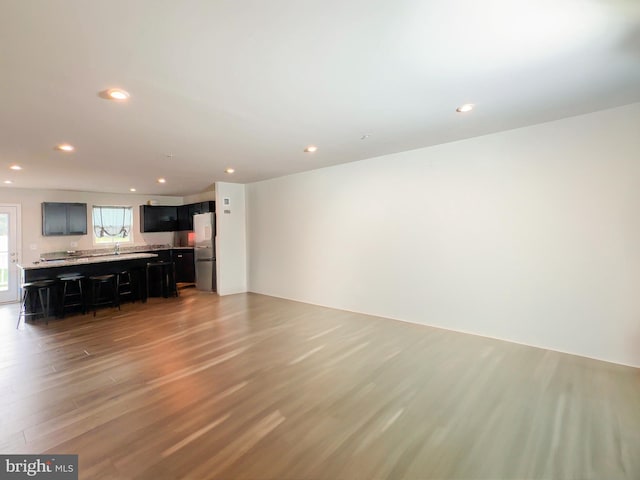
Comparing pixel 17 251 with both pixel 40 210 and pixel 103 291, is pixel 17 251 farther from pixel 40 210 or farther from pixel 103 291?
pixel 103 291

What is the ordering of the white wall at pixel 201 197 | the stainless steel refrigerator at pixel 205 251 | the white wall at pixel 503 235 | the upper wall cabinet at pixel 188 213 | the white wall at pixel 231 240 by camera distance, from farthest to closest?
the white wall at pixel 201 197 → the upper wall cabinet at pixel 188 213 → the stainless steel refrigerator at pixel 205 251 → the white wall at pixel 231 240 → the white wall at pixel 503 235

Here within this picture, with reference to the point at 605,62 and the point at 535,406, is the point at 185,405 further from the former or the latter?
the point at 605,62

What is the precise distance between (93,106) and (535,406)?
4577 millimetres

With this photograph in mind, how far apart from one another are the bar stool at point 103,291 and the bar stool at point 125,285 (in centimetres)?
13

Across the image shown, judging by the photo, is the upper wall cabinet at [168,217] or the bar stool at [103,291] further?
the upper wall cabinet at [168,217]

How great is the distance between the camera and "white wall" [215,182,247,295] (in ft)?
22.5

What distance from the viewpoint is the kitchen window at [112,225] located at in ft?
25.7

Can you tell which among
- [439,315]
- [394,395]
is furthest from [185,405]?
[439,315]

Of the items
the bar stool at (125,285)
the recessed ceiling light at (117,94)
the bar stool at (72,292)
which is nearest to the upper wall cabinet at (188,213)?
the bar stool at (125,285)

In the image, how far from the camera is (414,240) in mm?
4574

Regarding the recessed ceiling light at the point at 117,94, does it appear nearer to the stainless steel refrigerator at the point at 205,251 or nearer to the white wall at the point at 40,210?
the stainless steel refrigerator at the point at 205,251

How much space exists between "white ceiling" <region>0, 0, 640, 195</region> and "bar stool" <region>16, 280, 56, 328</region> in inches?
90.9

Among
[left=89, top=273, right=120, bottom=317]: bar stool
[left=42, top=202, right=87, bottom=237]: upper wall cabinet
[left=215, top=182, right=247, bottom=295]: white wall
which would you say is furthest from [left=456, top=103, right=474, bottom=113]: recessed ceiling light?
[left=42, top=202, right=87, bottom=237]: upper wall cabinet

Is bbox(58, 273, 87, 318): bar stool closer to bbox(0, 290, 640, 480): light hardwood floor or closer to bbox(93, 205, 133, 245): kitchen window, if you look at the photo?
bbox(0, 290, 640, 480): light hardwood floor
